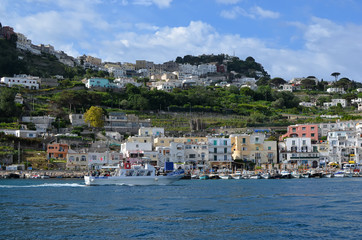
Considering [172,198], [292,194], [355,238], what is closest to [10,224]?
[172,198]

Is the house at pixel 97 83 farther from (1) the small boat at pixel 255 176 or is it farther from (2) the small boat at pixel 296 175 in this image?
(2) the small boat at pixel 296 175

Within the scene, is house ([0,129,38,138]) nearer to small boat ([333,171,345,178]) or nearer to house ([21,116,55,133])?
house ([21,116,55,133])

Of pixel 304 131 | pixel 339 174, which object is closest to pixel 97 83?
pixel 304 131

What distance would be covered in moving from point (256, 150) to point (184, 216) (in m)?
49.4

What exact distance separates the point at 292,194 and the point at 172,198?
980 centimetres

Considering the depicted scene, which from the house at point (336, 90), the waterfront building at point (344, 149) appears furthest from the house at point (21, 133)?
the house at point (336, 90)

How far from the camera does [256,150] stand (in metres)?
74.0

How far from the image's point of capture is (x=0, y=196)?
36.9 metres

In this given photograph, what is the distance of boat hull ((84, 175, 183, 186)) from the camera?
4925cm

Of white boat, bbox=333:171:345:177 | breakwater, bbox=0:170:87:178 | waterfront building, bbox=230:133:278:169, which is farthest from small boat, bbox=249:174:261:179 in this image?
breakwater, bbox=0:170:87:178

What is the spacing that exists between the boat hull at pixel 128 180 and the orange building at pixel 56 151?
71.9 ft

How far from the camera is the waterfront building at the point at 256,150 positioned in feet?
242

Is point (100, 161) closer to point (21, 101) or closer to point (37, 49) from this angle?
point (21, 101)

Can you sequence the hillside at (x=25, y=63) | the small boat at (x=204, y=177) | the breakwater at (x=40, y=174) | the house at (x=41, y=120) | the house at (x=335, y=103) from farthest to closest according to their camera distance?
the house at (x=335, y=103) < the hillside at (x=25, y=63) < the house at (x=41, y=120) < the breakwater at (x=40, y=174) < the small boat at (x=204, y=177)
